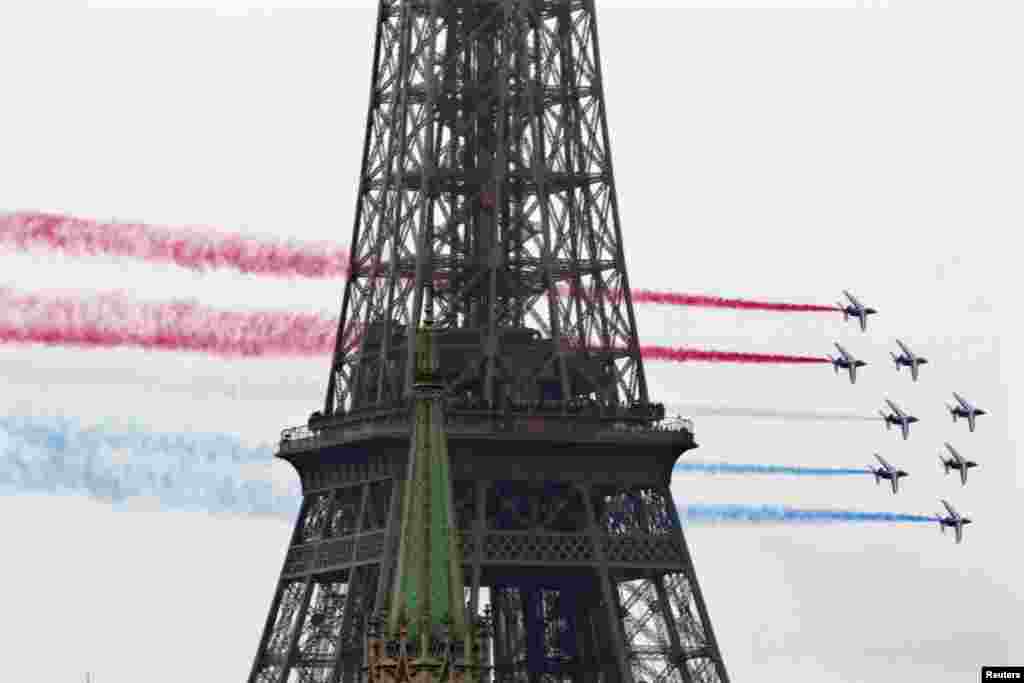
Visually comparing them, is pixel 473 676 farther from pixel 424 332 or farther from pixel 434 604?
pixel 424 332

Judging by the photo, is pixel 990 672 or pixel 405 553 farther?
pixel 990 672

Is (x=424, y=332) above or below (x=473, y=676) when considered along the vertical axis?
above

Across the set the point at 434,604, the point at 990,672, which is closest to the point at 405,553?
the point at 434,604

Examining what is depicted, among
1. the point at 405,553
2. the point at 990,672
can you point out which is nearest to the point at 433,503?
the point at 405,553

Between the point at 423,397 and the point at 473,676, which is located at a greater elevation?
the point at 423,397

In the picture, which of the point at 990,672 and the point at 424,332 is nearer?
the point at 424,332

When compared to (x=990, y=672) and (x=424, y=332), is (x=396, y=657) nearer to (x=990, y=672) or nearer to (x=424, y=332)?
(x=424, y=332)
